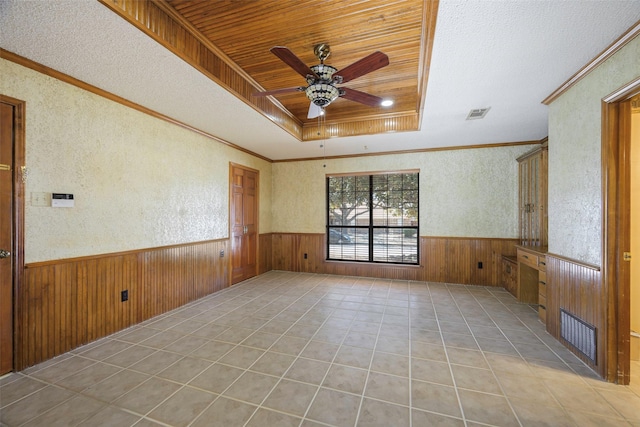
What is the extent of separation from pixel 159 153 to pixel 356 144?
3.24 m

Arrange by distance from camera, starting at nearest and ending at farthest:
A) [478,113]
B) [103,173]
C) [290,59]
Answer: [290,59] → [103,173] → [478,113]

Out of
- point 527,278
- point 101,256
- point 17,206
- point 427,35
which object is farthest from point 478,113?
point 17,206

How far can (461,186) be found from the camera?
5.09m

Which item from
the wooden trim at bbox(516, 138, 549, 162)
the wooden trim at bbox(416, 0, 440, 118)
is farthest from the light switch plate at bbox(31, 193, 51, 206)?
the wooden trim at bbox(516, 138, 549, 162)

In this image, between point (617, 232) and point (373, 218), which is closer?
point (617, 232)

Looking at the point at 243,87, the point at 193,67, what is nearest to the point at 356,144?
the point at 243,87

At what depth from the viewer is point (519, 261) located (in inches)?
159

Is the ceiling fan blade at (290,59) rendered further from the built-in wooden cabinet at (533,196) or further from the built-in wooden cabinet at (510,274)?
the built-in wooden cabinet at (510,274)

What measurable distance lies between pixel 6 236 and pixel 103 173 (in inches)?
38.1

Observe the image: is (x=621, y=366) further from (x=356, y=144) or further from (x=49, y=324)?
(x=49, y=324)

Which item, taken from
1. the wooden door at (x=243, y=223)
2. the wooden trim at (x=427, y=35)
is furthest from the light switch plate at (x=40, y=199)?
the wooden trim at (x=427, y=35)

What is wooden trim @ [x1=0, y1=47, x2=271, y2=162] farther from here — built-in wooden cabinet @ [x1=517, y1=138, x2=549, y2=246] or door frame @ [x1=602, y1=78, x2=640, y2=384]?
built-in wooden cabinet @ [x1=517, y1=138, x2=549, y2=246]

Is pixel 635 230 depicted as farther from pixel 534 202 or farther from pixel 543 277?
pixel 534 202

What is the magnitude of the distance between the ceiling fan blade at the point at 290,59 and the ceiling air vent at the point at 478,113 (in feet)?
7.75
